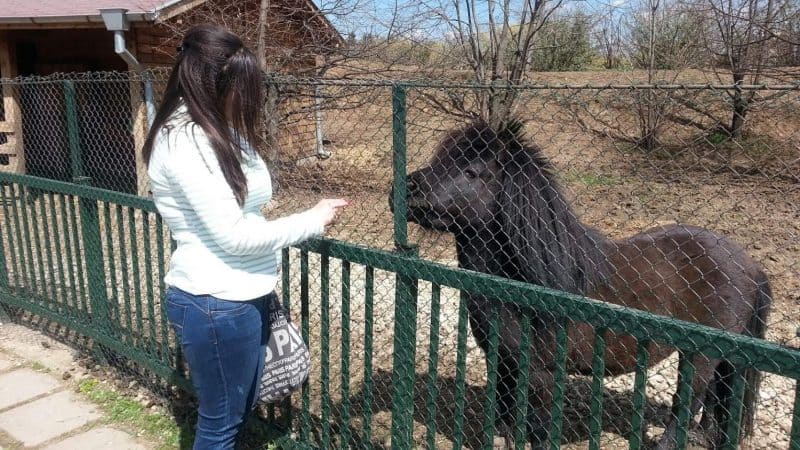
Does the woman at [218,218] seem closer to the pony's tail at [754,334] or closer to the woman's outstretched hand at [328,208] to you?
the woman's outstretched hand at [328,208]

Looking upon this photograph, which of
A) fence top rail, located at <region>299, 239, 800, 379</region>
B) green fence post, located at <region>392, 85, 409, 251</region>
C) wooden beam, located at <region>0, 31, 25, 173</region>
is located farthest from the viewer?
wooden beam, located at <region>0, 31, 25, 173</region>

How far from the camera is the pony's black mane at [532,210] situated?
8.72 ft

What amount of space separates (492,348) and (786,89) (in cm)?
127

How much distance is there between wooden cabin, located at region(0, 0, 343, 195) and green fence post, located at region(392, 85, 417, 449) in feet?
19.0

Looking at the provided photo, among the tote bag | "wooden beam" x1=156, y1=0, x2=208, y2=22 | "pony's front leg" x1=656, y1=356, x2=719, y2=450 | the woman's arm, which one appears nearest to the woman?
the woman's arm

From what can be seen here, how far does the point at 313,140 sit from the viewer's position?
447 inches

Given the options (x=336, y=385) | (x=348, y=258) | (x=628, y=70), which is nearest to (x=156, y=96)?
(x=336, y=385)

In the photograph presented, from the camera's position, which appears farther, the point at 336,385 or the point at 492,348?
the point at 336,385

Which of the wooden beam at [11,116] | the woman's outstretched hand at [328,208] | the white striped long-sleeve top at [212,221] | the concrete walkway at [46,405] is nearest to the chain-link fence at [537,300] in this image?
the woman's outstretched hand at [328,208]

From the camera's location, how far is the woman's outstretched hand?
2.21 m

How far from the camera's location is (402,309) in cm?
259

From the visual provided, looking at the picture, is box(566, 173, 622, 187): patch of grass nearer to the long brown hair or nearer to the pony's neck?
the pony's neck

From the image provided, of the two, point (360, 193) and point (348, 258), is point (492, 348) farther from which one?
point (360, 193)

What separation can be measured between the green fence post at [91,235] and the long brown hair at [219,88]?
2.33 meters
